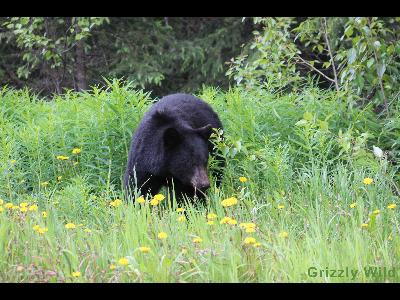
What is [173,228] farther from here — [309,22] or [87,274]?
[309,22]

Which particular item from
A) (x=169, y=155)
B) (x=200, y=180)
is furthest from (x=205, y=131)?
(x=200, y=180)

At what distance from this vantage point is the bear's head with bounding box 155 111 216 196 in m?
6.17

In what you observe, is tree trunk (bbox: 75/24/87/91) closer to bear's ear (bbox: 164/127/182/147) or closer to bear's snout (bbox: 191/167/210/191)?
bear's ear (bbox: 164/127/182/147)

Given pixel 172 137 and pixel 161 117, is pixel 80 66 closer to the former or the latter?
pixel 161 117

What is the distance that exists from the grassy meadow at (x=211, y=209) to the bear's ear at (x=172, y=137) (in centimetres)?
48

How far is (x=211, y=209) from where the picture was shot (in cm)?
560

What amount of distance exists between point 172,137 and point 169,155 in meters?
0.17

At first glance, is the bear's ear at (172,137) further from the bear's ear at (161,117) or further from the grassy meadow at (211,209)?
the grassy meadow at (211,209)

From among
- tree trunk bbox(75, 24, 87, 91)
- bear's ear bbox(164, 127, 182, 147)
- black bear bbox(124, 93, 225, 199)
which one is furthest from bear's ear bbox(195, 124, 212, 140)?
tree trunk bbox(75, 24, 87, 91)

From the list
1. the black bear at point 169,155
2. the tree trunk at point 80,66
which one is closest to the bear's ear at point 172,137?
the black bear at point 169,155

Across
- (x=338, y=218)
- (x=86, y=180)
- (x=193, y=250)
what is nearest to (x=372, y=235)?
(x=338, y=218)

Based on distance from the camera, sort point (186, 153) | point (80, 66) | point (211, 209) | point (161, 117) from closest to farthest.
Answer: point (211, 209)
point (186, 153)
point (161, 117)
point (80, 66)

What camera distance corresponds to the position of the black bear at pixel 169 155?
20.3 ft
